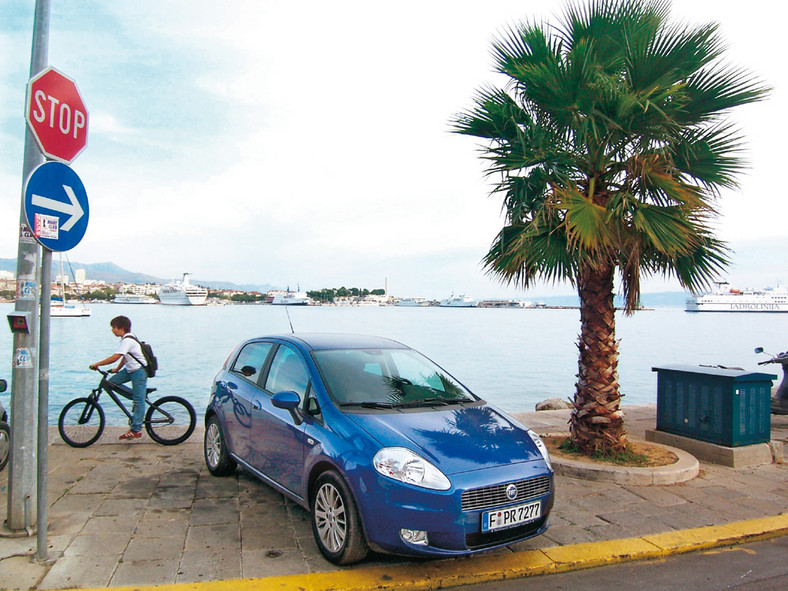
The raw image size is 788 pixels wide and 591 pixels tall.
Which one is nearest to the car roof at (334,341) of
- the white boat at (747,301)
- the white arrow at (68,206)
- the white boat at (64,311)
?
the white arrow at (68,206)

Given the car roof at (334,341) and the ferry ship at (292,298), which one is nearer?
the car roof at (334,341)

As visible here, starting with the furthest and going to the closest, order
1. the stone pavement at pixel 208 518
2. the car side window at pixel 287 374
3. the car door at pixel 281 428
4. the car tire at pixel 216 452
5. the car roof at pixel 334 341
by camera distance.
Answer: the car tire at pixel 216 452
the car roof at pixel 334 341
the car side window at pixel 287 374
the car door at pixel 281 428
the stone pavement at pixel 208 518

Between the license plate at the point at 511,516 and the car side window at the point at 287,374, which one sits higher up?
the car side window at the point at 287,374

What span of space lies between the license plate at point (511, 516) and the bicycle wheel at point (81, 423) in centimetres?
575

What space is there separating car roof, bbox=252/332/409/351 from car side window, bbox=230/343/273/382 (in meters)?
0.15

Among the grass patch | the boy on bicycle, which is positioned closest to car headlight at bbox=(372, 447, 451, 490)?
the grass patch

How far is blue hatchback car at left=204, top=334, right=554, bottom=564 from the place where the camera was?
3.71 meters

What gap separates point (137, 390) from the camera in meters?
A: 7.69

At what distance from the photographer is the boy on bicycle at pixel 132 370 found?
7.62 meters

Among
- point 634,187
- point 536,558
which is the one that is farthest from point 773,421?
point 536,558

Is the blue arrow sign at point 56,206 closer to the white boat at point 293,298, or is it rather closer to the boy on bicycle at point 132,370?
the boy on bicycle at point 132,370

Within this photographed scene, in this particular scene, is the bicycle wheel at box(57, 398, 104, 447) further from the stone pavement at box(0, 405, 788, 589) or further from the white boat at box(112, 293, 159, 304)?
the white boat at box(112, 293, 159, 304)

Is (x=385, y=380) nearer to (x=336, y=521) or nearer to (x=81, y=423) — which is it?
(x=336, y=521)

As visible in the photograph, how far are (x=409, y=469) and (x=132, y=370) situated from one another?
17.2ft
